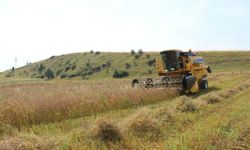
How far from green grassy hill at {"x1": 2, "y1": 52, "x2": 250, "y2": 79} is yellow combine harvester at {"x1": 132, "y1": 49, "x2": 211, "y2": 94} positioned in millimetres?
40108

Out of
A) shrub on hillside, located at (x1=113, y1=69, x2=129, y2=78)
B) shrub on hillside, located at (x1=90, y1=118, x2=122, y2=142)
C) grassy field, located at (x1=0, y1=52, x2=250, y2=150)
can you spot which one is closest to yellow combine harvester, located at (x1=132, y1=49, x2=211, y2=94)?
grassy field, located at (x1=0, y1=52, x2=250, y2=150)

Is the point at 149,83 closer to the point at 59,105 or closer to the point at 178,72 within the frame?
the point at 178,72

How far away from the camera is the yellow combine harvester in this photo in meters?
21.7

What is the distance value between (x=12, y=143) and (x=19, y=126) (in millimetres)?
4315

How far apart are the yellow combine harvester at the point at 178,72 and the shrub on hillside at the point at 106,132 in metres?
12.9

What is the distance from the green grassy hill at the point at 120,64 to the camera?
69.7 metres

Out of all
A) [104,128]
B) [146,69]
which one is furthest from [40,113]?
[146,69]

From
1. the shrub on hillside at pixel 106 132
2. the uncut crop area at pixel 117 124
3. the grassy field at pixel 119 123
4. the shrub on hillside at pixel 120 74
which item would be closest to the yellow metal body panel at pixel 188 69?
the grassy field at pixel 119 123

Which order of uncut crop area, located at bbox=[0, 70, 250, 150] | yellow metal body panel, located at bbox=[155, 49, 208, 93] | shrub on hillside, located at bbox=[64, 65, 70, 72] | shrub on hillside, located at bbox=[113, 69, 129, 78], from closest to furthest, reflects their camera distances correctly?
uncut crop area, located at bbox=[0, 70, 250, 150] → yellow metal body panel, located at bbox=[155, 49, 208, 93] → shrub on hillside, located at bbox=[113, 69, 129, 78] → shrub on hillside, located at bbox=[64, 65, 70, 72]

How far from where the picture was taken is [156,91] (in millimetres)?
19250

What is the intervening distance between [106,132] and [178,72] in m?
16.1

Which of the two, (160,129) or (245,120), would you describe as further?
(245,120)

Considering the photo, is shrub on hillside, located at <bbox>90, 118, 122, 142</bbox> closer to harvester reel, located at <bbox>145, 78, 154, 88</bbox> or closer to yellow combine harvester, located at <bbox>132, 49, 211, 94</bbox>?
yellow combine harvester, located at <bbox>132, 49, 211, 94</bbox>

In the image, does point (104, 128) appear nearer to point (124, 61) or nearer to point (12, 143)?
point (12, 143)
